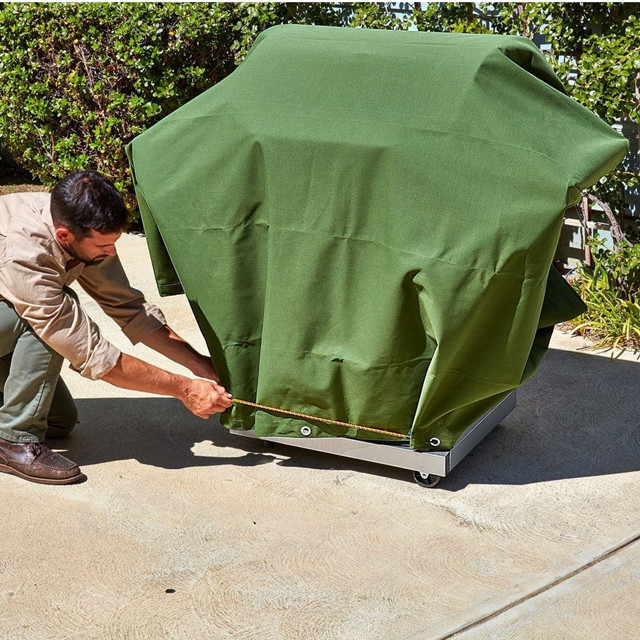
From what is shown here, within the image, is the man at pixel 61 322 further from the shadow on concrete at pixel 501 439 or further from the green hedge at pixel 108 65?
the green hedge at pixel 108 65

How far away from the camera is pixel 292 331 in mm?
3381

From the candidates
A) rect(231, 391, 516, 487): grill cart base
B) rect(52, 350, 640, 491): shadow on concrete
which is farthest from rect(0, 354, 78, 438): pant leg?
rect(231, 391, 516, 487): grill cart base

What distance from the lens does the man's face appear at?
333 cm

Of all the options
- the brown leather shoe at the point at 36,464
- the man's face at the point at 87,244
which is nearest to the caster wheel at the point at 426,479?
the brown leather shoe at the point at 36,464

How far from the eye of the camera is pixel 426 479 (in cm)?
352

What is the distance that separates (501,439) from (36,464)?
183 cm

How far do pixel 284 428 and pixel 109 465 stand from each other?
0.73 meters

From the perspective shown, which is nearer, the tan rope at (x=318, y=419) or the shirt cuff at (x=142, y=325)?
the tan rope at (x=318, y=419)

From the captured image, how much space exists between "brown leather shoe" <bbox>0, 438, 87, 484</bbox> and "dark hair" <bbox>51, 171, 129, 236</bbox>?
34.6 inches

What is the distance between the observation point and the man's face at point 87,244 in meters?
3.33

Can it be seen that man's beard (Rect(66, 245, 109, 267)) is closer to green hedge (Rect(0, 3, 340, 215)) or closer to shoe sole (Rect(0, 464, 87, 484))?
shoe sole (Rect(0, 464, 87, 484))

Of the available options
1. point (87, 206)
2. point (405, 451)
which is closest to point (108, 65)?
point (87, 206)

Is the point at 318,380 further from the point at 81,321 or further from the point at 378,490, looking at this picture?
the point at 81,321

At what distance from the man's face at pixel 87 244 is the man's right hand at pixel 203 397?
56 centimetres
